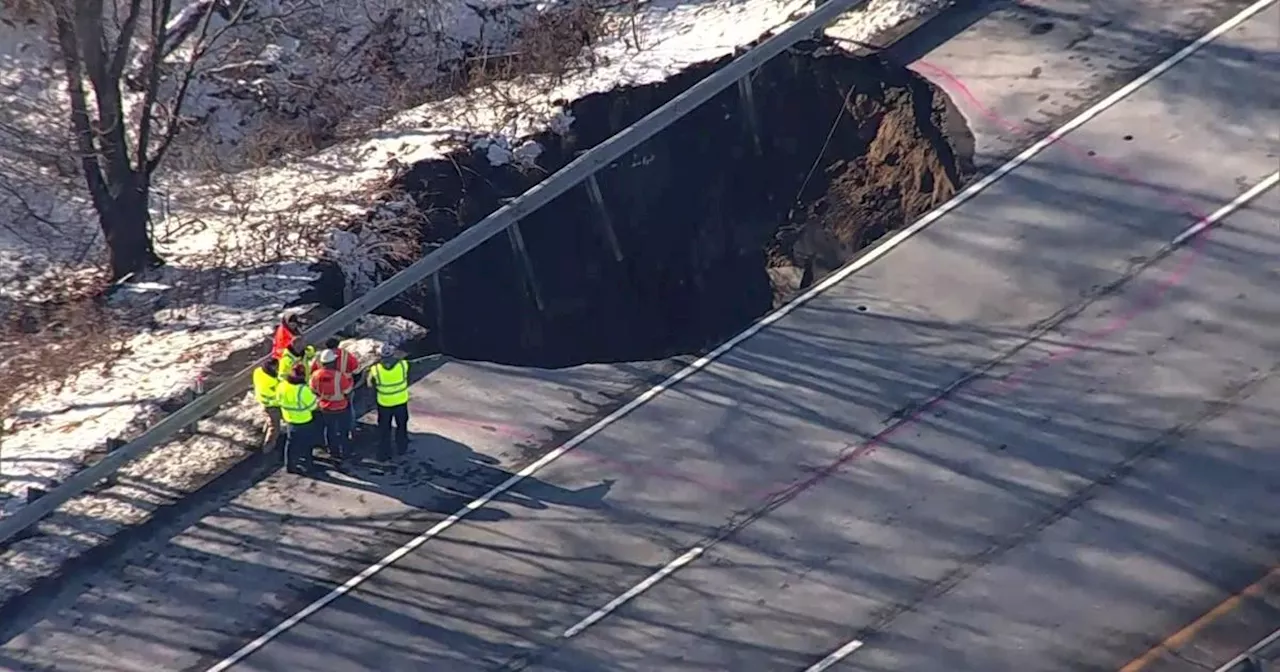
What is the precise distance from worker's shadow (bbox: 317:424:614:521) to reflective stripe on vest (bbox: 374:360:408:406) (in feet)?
2.45

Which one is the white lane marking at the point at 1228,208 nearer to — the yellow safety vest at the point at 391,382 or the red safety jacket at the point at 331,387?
the yellow safety vest at the point at 391,382

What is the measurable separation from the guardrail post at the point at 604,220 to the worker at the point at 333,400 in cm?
471

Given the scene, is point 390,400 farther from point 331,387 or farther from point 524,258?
point 524,258

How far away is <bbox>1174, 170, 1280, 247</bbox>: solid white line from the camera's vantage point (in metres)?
17.9

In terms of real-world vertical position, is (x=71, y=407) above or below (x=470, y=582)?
above

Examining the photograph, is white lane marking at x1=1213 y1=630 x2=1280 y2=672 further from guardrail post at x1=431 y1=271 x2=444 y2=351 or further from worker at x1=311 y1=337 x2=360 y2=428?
guardrail post at x1=431 y1=271 x2=444 y2=351

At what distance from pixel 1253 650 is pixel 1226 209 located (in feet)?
21.1

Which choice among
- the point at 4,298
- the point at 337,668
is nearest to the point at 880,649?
the point at 337,668

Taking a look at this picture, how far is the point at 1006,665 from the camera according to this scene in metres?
13.9

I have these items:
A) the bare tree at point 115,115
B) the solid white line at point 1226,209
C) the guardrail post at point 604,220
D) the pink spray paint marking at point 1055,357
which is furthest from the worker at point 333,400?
the solid white line at point 1226,209

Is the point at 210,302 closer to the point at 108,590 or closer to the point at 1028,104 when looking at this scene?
the point at 108,590

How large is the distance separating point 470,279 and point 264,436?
367cm

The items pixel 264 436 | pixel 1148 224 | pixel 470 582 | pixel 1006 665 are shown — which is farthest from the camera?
pixel 1148 224

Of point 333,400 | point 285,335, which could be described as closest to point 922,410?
point 333,400
